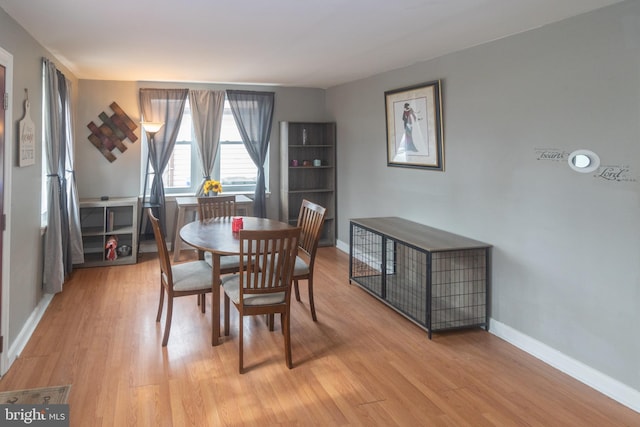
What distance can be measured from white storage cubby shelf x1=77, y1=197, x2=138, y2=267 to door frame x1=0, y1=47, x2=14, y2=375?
2489 millimetres

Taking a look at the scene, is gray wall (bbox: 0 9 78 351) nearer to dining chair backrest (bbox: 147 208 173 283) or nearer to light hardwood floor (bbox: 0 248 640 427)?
light hardwood floor (bbox: 0 248 640 427)

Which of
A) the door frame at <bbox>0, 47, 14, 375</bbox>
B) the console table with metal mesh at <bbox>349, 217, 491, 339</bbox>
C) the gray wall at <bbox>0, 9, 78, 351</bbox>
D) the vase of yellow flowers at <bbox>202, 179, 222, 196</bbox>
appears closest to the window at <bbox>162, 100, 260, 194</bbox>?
the vase of yellow flowers at <bbox>202, 179, 222, 196</bbox>

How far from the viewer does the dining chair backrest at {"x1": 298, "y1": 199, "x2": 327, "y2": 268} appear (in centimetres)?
358

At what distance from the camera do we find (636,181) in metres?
2.44

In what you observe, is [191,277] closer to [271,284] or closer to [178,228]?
[271,284]

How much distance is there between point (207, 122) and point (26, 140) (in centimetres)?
300

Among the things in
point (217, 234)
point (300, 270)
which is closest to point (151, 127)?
point (217, 234)

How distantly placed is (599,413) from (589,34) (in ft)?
7.09

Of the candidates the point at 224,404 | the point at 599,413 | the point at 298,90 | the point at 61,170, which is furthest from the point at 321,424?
the point at 298,90

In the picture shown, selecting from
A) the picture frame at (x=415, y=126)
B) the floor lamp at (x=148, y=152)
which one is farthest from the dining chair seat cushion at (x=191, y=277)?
the floor lamp at (x=148, y=152)

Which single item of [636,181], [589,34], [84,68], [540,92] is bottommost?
[636,181]

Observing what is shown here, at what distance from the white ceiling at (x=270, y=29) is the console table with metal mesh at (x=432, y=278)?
5.09 ft

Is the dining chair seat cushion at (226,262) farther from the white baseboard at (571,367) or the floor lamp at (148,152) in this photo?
the floor lamp at (148,152)

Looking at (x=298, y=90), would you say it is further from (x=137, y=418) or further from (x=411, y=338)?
(x=137, y=418)
